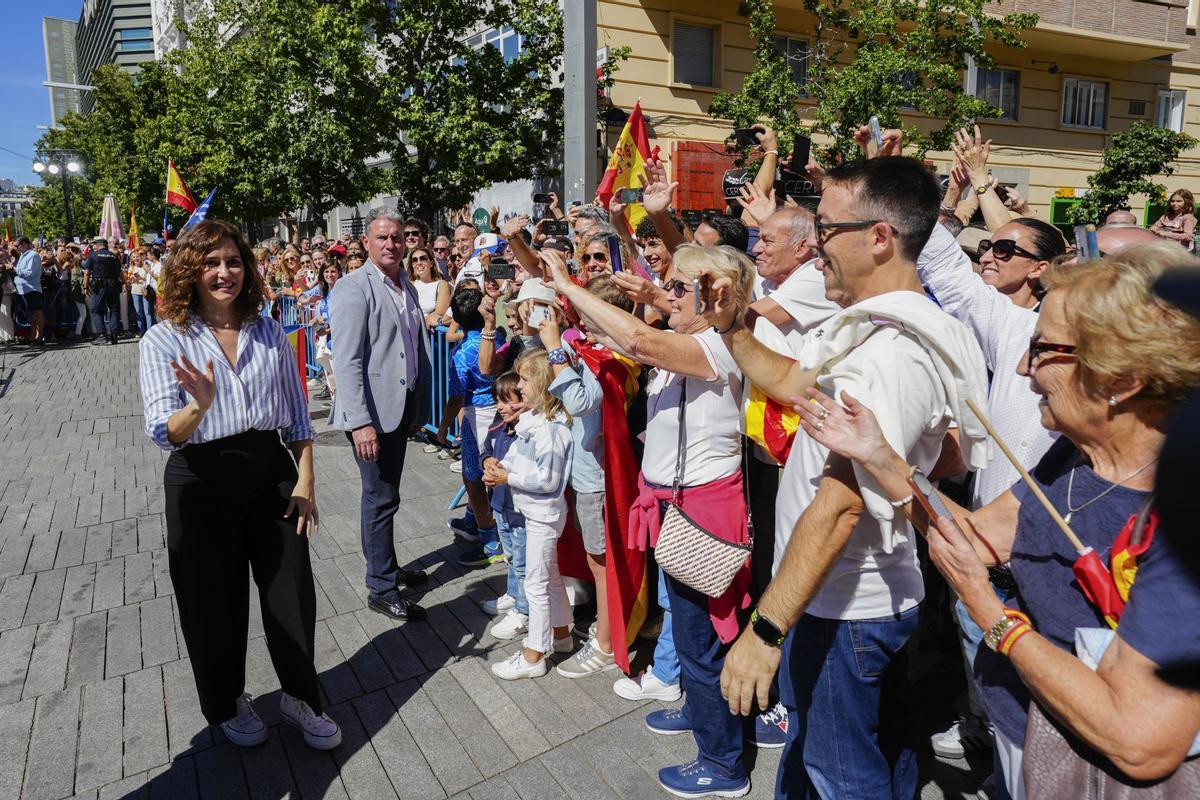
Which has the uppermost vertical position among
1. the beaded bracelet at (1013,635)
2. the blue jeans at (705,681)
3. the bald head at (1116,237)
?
the bald head at (1116,237)

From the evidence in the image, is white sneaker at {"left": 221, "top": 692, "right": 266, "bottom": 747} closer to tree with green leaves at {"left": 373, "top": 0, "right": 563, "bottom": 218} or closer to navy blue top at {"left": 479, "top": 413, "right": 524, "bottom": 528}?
navy blue top at {"left": 479, "top": 413, "right": 524, "bottom": 528}

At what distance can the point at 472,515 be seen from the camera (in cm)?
553

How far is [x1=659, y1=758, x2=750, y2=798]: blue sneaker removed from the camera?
2.93 metres

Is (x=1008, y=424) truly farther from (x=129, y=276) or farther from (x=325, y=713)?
(x=129, y=276)

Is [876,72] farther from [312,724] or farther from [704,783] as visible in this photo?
[312,724]

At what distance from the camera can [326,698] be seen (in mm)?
3639

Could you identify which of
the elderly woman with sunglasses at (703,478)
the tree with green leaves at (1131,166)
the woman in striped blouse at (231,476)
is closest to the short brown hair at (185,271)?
the woman in striped blouse at (231,476)

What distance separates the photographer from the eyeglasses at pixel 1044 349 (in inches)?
61.6

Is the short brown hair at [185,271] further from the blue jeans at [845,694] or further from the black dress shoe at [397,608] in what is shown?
the blue jeans at [845,694]

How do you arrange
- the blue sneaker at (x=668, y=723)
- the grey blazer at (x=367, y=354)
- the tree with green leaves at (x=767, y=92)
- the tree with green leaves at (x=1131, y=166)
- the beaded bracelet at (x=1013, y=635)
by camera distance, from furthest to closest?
the tree with green leaves at (x=1131, y=166), the tree with green leaves at (x=767, y=92), the grey blazer at (x=367, y=354), the blue sneaker at (x=668, y=723), the beaded bracelet at (x=1013, y=635)

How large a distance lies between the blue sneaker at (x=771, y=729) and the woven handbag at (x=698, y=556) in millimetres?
885

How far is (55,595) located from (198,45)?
22.0 metres

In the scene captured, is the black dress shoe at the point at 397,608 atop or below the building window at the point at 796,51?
below

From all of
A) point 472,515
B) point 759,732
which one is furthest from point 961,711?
point 472,515
